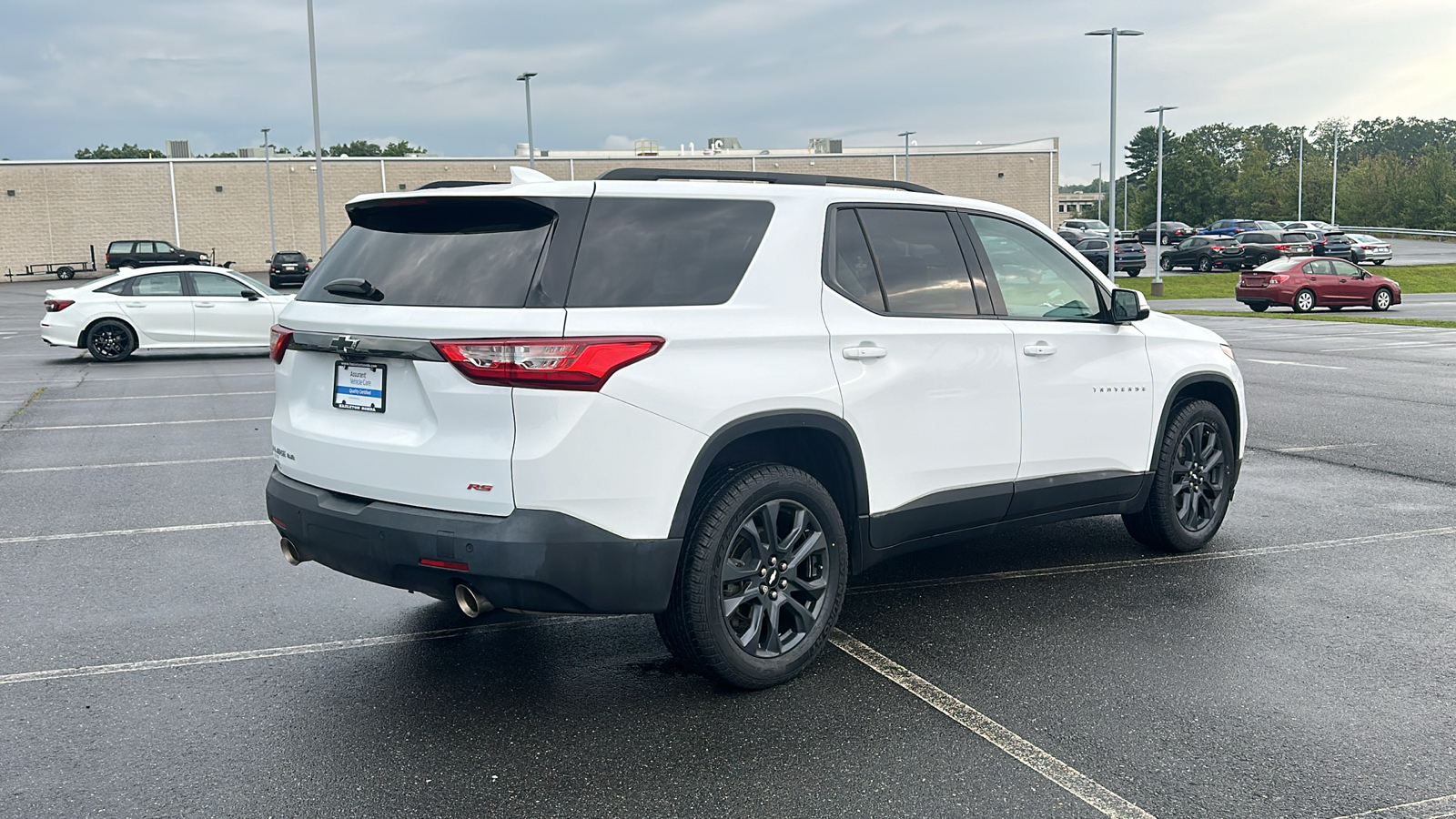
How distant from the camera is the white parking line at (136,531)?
23.1ft

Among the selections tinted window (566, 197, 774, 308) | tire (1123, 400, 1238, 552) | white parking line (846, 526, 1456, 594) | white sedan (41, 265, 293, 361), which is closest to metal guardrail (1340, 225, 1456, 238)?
white sedan (41, 265, 293, 361)

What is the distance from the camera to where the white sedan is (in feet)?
62.6

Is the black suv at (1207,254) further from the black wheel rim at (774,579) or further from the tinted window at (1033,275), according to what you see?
the black wheel rim at (774,579)

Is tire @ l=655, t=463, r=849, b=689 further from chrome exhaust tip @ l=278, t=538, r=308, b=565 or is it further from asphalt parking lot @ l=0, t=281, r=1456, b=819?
chrome exhaust tip @ l=278, t=538, r=308, b=565

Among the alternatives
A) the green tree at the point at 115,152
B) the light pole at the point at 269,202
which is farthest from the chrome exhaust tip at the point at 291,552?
the green tree at the point at 115,152

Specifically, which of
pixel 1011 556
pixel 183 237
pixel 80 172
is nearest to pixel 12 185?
pixel 80 172

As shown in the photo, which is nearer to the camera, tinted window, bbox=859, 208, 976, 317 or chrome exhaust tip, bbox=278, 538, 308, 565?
chrome exhaust tip, bbox=278, 538, 308, 565

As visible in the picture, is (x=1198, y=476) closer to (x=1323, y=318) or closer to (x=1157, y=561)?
(x=1157, y=561)

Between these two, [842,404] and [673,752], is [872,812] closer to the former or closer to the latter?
[673,752]

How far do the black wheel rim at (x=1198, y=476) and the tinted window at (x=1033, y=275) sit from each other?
3.45ft

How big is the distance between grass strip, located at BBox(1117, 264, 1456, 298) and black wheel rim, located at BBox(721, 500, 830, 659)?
37.0 m

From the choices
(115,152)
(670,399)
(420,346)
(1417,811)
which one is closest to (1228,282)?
(1417,811)

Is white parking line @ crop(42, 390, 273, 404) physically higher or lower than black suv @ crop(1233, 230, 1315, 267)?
lower

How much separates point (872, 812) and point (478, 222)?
2.35 meters
